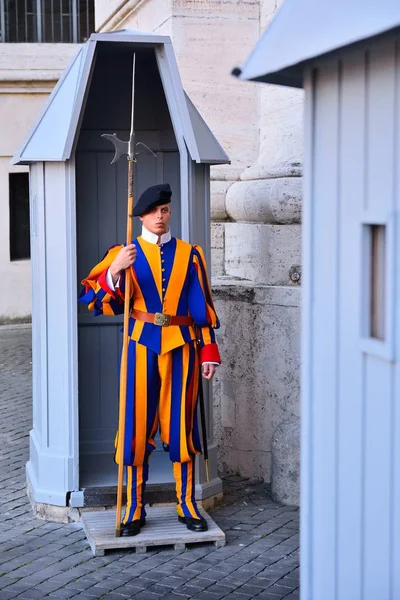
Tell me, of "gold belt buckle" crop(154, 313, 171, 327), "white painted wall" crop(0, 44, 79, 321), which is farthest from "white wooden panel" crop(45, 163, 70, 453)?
"white painted wall" crop(0, 44, 79, 321)

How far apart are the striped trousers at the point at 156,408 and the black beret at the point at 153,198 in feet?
1.95

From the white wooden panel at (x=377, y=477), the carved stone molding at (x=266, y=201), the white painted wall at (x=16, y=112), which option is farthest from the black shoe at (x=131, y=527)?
the white painted wall at (x=16, y=112)

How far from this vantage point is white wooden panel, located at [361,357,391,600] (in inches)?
98.9

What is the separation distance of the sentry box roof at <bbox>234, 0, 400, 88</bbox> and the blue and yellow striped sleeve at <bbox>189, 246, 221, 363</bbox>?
94.7 inches

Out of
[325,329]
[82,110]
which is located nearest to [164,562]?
[82,110]

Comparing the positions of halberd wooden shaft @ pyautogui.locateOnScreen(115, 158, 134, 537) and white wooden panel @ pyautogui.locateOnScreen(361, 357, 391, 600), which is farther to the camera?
halberd wooden shaft @ pyautogui.locateOnScreen(115, 158, 134, 537)

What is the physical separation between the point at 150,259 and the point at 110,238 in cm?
119

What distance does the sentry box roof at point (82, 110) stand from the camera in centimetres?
539

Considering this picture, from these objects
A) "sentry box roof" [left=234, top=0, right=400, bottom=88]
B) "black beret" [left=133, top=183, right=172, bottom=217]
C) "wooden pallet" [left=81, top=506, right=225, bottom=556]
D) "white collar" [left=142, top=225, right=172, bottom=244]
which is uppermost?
"sentry box roof" [left=234, top=0, right=400, bottom=88]

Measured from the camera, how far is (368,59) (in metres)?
2.54

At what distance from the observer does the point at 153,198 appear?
512 centimetres

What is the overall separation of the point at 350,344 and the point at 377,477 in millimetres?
316

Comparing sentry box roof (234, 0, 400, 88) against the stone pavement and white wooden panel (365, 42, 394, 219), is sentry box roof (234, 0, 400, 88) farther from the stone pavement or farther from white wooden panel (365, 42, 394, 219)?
the stone pavement

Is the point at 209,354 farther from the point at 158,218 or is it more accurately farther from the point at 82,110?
the point at 82,110
